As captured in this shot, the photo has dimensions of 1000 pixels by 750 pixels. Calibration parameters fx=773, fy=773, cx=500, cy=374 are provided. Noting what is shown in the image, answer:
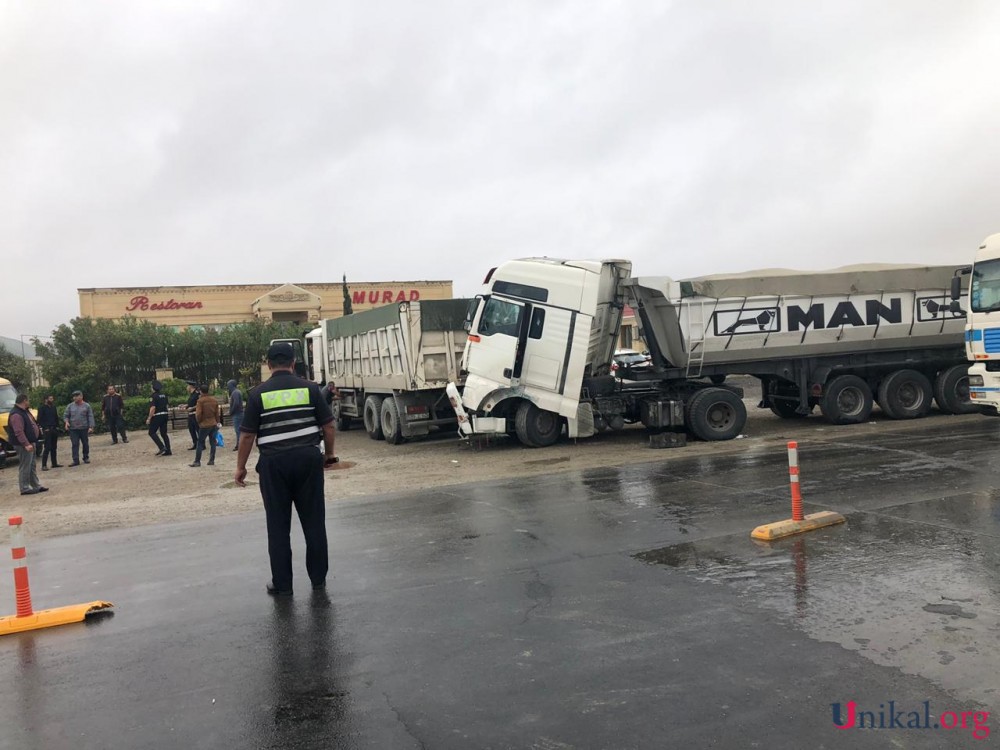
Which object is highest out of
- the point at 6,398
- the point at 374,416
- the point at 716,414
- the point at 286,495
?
the point at 6,398

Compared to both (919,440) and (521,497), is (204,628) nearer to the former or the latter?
(521,497)

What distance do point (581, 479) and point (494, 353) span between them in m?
4.25

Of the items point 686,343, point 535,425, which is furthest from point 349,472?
point 686,343

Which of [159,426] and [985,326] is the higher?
[985,326]

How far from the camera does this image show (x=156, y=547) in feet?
27.0

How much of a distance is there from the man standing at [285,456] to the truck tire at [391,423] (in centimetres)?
1067

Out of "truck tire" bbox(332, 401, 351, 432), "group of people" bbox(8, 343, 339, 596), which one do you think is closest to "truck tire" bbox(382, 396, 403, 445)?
"truck tire" bbox(332, 401, 351, 432)

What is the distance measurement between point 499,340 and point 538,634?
9946 millimetres

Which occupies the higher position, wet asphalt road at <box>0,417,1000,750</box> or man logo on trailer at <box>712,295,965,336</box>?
man logo on trailer at <box>712,295,965,336</box>

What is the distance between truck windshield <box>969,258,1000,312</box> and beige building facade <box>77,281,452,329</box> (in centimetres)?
3409

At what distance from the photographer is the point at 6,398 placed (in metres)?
19.8

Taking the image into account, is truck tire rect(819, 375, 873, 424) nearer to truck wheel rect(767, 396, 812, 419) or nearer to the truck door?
truck wheel rect(767, 396, 812, 419)

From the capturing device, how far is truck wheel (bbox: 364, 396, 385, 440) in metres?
18.4

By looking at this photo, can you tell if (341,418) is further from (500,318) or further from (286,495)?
(286,495)
